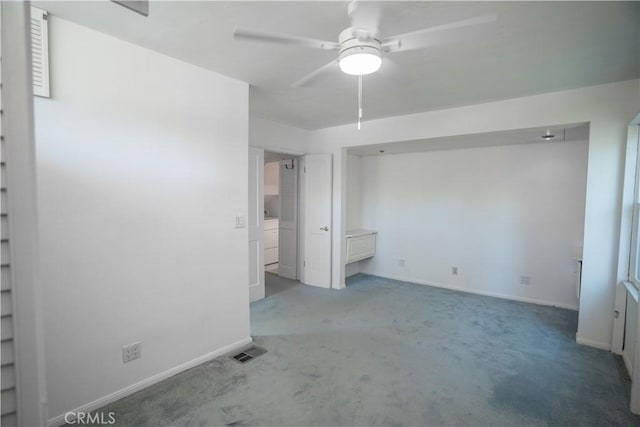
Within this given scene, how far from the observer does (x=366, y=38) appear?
1.61 meters

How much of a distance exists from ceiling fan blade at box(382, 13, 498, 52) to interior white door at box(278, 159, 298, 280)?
139 inches

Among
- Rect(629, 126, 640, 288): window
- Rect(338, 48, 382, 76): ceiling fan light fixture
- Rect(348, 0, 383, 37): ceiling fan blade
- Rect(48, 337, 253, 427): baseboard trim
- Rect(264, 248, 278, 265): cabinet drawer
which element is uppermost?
Rect(348, 0, 383, 37): ceiling fan blade

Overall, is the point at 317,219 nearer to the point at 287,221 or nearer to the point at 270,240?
the point at 287,221

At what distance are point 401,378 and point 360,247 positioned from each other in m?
2.83

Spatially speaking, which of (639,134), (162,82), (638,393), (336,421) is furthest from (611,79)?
(162,82)

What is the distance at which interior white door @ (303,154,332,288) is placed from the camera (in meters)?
4.68

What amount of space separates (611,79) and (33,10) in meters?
4.27

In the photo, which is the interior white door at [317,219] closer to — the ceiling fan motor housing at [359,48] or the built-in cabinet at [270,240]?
the built-in cabinet at [270,240]

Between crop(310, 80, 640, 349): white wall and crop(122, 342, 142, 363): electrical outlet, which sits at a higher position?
crop(310, 80, 640, 349): white wall

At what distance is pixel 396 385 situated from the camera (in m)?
2.30

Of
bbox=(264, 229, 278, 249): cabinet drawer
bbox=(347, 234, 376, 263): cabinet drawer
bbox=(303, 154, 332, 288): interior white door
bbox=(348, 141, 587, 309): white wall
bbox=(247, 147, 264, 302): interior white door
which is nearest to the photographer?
bbox=(348, 141, 587, 309): white wall

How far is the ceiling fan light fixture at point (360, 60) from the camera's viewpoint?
1647 millimetres

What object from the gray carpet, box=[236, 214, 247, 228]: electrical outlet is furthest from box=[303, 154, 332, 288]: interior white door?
box=[236, 214, 247, 228]: electrical outlet

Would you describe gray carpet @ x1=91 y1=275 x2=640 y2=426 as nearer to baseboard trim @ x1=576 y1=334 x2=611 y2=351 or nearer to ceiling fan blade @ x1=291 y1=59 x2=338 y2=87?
baseboard trim @ x1=576 y1=334 x2=611 y2=351
